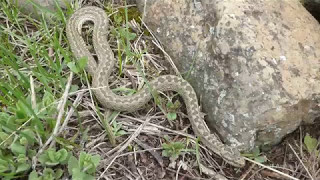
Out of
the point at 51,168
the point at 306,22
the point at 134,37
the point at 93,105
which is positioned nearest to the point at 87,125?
the point at 93,105

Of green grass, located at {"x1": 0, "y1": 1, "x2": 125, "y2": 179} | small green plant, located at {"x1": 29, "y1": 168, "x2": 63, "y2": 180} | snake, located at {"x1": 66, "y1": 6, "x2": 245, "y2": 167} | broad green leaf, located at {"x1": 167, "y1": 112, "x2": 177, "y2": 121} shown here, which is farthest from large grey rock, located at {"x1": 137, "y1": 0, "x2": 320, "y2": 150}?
small green plant, located at {"x1": 29, "y1": 168, "x2": 63, "y2": 180}

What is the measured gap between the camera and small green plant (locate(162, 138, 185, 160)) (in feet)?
15.6

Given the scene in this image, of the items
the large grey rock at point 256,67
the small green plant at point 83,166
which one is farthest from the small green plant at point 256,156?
the small green plant at point 83,166

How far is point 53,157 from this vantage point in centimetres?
429

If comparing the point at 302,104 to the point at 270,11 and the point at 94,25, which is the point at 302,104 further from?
the point at 94,25

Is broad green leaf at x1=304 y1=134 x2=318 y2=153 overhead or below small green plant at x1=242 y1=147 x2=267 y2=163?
overhead

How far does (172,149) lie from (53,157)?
1.40 m

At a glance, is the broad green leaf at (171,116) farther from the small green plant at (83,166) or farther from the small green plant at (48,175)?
the small green plant at (48,175)

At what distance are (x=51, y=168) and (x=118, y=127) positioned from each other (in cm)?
96

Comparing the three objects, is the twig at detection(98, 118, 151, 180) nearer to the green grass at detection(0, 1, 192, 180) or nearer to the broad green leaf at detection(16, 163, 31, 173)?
the green grass at detection(0, 1, 192, 180)

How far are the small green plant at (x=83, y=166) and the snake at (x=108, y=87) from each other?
3.27 ft

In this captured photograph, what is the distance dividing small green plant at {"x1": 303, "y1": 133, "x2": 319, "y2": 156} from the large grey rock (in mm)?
216

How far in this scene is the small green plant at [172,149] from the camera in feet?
15.6

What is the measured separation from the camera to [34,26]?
5.78m
